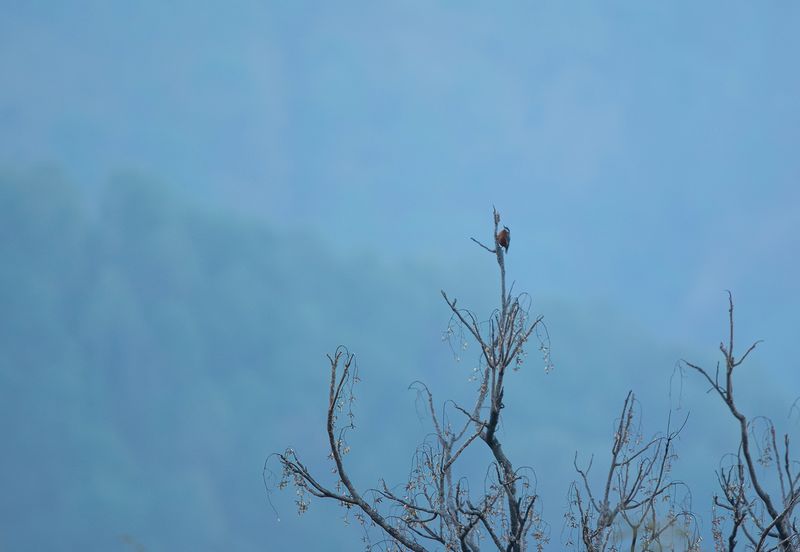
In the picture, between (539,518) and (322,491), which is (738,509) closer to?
(539,518)

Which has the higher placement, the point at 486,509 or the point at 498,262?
the point at 498,262

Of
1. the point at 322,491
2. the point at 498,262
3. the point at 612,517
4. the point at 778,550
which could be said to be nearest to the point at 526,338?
the point at 498,262

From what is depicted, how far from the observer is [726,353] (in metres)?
4.99

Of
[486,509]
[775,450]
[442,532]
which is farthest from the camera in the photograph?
[775,450]

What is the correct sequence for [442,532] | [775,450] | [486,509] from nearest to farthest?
[486,509] < [442,532] < [775,450]

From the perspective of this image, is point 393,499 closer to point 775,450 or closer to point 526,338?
point 526,338

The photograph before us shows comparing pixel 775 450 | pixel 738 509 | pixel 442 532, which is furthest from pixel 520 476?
pixel 775 450

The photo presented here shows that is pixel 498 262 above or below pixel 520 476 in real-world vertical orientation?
above

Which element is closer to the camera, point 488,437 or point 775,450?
point 488,437

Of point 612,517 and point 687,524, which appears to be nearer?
point 612,517

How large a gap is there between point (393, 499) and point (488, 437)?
2.24ft

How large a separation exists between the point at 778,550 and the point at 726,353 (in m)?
1.36

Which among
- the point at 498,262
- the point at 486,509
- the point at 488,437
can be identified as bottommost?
the point at 486,509

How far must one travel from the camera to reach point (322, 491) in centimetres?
476
